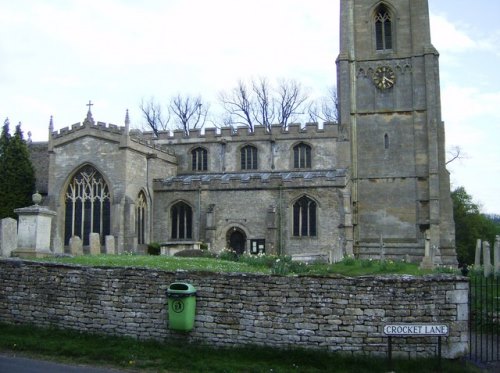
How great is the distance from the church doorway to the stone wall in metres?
21.3

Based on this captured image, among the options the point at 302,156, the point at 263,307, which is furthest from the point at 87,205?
the point at 263,307

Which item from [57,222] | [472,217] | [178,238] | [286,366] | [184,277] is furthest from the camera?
[472,217]

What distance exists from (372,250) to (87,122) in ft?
56.5

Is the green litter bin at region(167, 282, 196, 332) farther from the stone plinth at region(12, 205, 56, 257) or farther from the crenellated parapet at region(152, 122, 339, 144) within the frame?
the crenellated parapet at region(152, 122, 339, 144)

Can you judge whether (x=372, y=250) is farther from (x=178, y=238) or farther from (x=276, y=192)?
(x=178, y=238)

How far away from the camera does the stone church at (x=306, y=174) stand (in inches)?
1216

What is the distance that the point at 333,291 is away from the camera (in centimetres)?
962

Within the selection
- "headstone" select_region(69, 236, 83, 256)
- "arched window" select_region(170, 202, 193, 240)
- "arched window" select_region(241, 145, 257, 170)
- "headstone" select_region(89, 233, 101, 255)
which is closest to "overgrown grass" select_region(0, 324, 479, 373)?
"headstone" select_region(69, 236, 83, 256)

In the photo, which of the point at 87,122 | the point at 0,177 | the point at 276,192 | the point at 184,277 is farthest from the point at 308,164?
the point at 184,277

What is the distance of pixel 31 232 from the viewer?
1767 cm

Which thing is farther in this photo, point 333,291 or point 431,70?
point 431,70

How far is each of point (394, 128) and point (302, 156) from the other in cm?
573

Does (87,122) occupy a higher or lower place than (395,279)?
higher

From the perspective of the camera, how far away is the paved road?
344 inches
